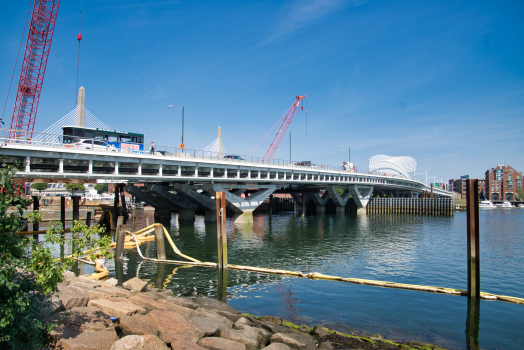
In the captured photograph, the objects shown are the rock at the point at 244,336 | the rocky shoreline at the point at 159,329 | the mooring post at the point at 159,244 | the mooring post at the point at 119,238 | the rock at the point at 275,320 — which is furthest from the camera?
the mooring post at the point at 159,244

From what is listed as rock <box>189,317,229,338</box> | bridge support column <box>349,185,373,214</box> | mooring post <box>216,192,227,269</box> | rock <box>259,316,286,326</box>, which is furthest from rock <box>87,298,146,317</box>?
bridge support column <box>349,185,373,214</box>

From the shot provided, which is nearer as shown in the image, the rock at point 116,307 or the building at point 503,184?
the rock at point 116,307

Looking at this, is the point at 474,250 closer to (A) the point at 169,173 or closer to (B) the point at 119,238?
(B) the point at 119,238

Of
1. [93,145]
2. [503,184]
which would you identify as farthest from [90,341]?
[503,184]

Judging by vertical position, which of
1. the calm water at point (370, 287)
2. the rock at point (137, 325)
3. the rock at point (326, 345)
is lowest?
the calm water at point (370, 287)

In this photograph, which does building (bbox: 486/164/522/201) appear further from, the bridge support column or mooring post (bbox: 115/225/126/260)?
mooring post (bbox: 115/225/126/260)

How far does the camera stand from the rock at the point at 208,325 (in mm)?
10492

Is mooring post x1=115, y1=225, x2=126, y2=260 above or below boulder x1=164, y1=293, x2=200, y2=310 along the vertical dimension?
above

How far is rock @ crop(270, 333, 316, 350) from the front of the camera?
34.2 ft

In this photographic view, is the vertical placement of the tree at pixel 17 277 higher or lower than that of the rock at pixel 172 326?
higher

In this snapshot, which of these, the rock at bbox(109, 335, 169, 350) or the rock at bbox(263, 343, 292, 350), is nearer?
the rock at bbox(109, 335, 169, 350)

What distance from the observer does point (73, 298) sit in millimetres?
10688

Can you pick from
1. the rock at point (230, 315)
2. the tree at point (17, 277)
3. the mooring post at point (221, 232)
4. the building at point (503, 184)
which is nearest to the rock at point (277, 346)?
the rock at point (230, 315)

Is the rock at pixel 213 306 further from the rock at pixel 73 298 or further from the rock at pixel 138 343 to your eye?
the rock at pixel 138 343
